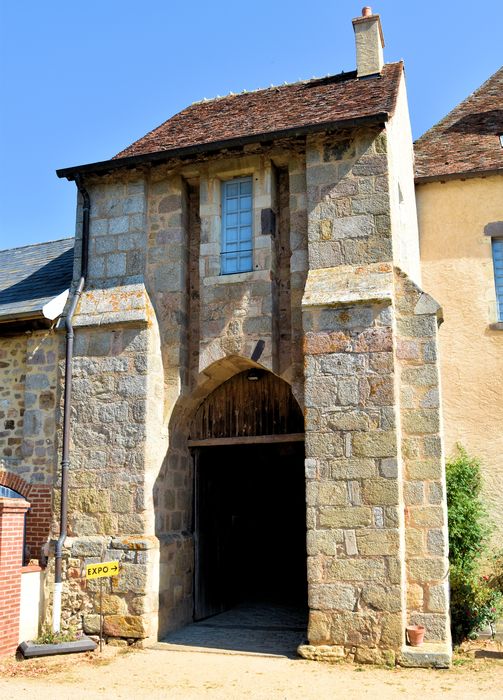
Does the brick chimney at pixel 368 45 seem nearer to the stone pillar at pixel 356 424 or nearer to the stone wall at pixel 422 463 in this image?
the stone pillar at pixel 356 424

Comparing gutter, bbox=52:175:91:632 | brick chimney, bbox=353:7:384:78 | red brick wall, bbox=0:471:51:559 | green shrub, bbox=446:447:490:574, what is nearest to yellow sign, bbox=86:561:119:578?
gutter, bbox=52:175:91:632

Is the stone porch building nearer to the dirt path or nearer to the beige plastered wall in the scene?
the dirt path

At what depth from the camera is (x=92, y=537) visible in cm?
848

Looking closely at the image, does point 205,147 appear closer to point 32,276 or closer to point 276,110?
point 276,110

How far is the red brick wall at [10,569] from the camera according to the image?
25.5ft

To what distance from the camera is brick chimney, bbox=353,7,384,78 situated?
1013 cm

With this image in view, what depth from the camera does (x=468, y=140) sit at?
11.2 meters

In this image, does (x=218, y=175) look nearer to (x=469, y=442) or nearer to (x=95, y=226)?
(x=95, y=226)

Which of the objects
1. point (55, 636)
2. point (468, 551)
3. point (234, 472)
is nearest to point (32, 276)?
point (234, 472)

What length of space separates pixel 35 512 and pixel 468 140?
8.33 metres

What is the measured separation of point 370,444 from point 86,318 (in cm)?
388

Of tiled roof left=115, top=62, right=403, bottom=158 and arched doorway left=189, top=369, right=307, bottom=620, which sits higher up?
tiled roof left=115, top=62, right=403, bottom=158

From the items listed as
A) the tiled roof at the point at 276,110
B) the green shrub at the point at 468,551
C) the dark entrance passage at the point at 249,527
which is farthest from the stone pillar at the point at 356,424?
the dark entrance passage at the point at 249,527

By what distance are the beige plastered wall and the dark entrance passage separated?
3.03 metres
